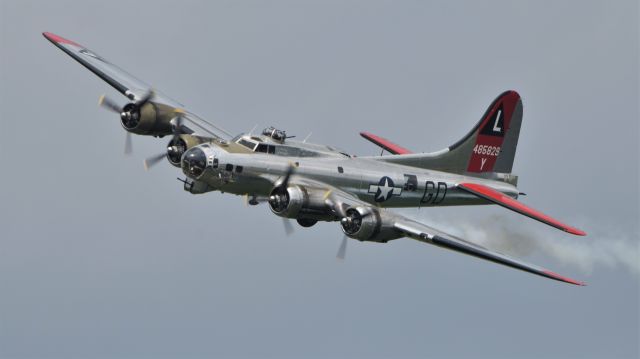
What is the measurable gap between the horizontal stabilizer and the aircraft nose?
41.7 ft

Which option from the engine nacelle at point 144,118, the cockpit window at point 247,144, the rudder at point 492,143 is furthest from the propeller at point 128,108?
the rudder at point 492,143

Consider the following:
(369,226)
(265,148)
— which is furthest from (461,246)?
(265,148)

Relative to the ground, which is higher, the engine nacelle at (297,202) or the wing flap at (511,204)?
the wing flap at (511,204)

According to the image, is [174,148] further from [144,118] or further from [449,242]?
[449,242]

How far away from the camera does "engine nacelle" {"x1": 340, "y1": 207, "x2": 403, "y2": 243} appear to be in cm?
3931

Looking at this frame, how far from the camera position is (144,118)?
46.3 metres

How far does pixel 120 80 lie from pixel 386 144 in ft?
41.2

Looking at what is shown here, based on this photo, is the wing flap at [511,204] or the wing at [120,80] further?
the wing at [120,80]

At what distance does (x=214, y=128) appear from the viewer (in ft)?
152

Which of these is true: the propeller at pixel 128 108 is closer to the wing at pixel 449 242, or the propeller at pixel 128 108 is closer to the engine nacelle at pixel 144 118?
the engine nacelle at pixel 144 118

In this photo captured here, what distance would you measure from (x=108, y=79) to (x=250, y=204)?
1064 centimetres

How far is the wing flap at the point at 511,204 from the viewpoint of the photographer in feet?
135

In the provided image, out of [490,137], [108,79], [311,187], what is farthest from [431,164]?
[108,79]

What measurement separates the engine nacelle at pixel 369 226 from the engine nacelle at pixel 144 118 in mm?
10816
